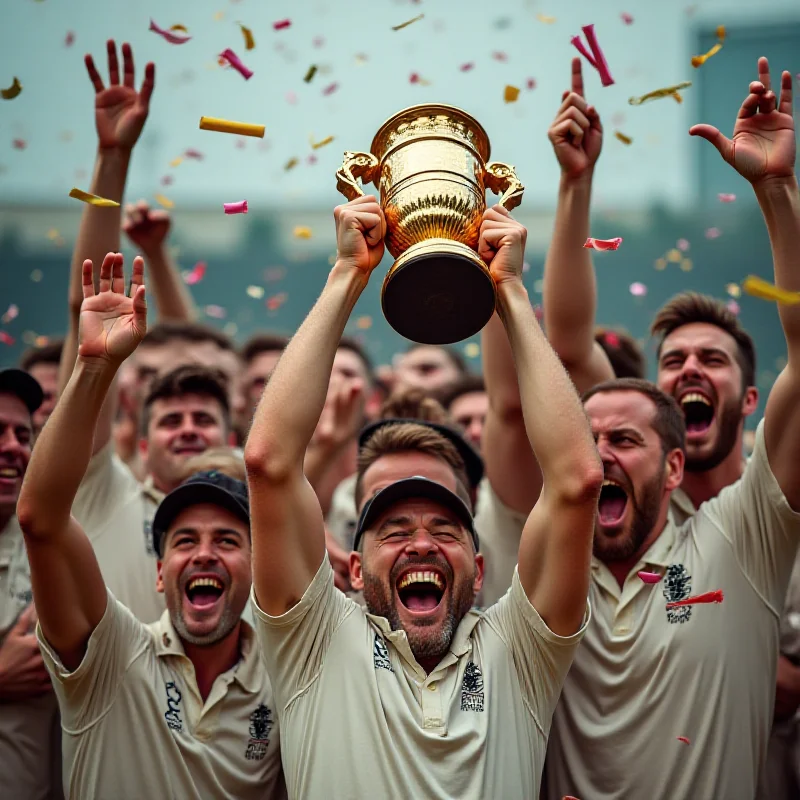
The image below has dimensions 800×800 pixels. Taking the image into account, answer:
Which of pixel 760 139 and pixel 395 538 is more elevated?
pixel 760 139

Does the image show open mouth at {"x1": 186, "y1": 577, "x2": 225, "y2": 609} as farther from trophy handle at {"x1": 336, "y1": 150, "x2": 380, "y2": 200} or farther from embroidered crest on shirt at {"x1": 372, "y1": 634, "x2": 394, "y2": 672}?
trophy handle at {"x1": 336, "y1": 150, "x2": 380, "y2": 200}

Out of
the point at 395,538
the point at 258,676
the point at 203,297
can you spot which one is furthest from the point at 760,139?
the point at 203,297

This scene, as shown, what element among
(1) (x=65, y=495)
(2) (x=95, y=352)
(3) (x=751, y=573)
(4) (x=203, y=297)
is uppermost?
(4) (x=203, y=297)

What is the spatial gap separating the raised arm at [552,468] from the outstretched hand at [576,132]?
2.98ft

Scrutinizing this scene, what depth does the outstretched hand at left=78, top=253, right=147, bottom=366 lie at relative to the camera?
393 centimetres

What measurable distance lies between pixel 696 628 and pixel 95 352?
2.29 meters

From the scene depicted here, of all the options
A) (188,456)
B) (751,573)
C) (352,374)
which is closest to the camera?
(751,573)

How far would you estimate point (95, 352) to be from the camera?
12.9 feet

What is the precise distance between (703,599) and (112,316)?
230 centimetres

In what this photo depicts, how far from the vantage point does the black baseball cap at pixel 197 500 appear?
14.8ft

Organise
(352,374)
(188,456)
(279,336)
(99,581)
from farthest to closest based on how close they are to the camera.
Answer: (279,336) → (352,374) → (188,456) → (99,581)

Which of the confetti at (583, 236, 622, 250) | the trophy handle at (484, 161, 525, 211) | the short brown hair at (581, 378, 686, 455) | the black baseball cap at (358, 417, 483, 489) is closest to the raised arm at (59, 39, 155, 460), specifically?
the black baseball cap at (358, 417, 483, 489)

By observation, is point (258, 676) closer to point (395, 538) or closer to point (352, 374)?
point (395, 538)

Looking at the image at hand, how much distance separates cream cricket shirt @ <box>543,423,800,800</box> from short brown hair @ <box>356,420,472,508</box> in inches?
26.0
